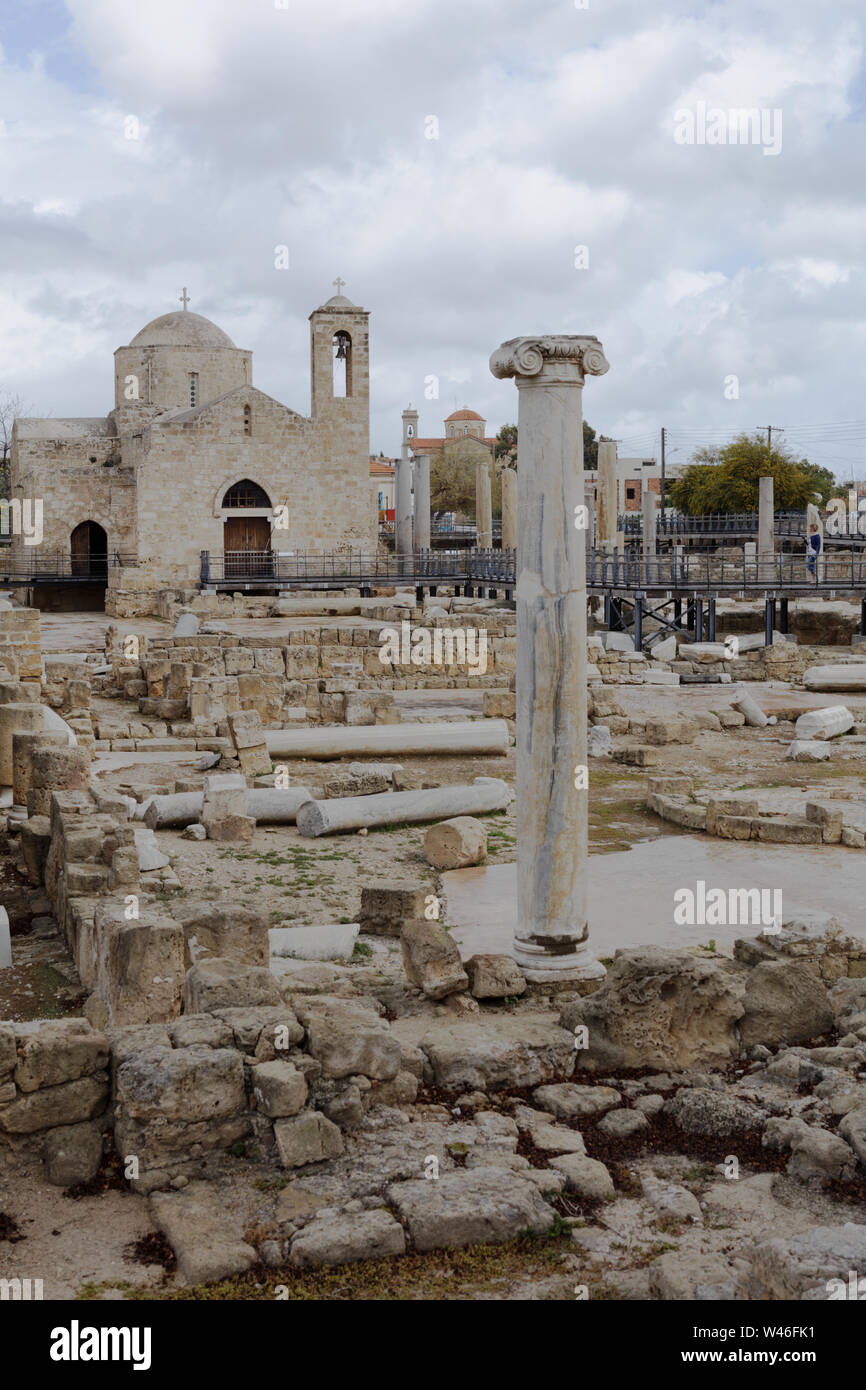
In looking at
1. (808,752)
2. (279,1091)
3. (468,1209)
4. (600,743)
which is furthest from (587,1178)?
(808,752)

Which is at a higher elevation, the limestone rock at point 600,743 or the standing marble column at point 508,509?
the standing marble column at point 508,509

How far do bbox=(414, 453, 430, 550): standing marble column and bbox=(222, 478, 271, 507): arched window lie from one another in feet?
15.6

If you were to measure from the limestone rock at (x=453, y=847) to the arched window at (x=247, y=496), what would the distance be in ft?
104

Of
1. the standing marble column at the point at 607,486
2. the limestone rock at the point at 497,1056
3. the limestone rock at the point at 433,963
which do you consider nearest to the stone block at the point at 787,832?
the limestone rock at the point at 433,963

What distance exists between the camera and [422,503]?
137ft

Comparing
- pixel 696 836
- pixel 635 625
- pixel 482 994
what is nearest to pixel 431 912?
pixel 482 994

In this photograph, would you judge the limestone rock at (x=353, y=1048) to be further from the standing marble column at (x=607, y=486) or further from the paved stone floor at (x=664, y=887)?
the standing marble column at (x=607, y=486)

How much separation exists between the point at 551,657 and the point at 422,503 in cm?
3535

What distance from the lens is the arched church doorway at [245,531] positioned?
40.8m

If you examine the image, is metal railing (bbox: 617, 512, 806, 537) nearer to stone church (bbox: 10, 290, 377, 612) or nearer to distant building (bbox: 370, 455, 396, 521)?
stone church (bbox: 10, 290, 377, 612)

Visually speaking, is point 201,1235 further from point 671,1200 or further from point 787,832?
point 787,832

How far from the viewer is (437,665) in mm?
23047

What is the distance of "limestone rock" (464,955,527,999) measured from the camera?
6.85 meters
